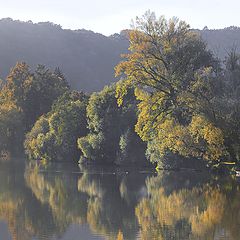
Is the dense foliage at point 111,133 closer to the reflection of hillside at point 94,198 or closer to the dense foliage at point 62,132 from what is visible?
the dense foliage at point 62,132

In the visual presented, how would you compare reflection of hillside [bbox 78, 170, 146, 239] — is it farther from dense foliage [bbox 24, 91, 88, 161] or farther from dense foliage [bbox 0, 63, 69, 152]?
dense foliage [bbox 0, 63, 69, 152]

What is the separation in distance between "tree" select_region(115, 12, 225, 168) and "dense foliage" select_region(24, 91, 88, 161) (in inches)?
1002

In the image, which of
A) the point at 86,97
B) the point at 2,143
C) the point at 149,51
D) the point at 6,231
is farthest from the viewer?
the point at 2,143

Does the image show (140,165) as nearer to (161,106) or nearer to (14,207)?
(161,106)

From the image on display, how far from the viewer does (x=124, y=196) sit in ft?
121

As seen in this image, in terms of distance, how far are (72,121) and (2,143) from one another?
2237 centimetres

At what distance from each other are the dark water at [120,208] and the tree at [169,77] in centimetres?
356

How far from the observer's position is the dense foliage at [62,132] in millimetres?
78875

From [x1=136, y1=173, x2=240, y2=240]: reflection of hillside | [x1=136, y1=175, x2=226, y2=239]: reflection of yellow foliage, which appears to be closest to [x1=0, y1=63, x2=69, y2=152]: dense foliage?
[x1=136, y1=173, x2=240, y2=240]: reflection of hillside

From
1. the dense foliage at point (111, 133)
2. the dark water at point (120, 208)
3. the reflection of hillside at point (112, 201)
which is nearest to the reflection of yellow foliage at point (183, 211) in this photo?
the dark water at point (120, 208)

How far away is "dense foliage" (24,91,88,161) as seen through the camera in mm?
78875

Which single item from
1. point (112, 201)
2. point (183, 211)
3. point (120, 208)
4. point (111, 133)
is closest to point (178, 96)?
point (112, 201)

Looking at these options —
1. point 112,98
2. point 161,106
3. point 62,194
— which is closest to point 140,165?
point 112,98

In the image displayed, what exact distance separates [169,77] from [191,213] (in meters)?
25.3
